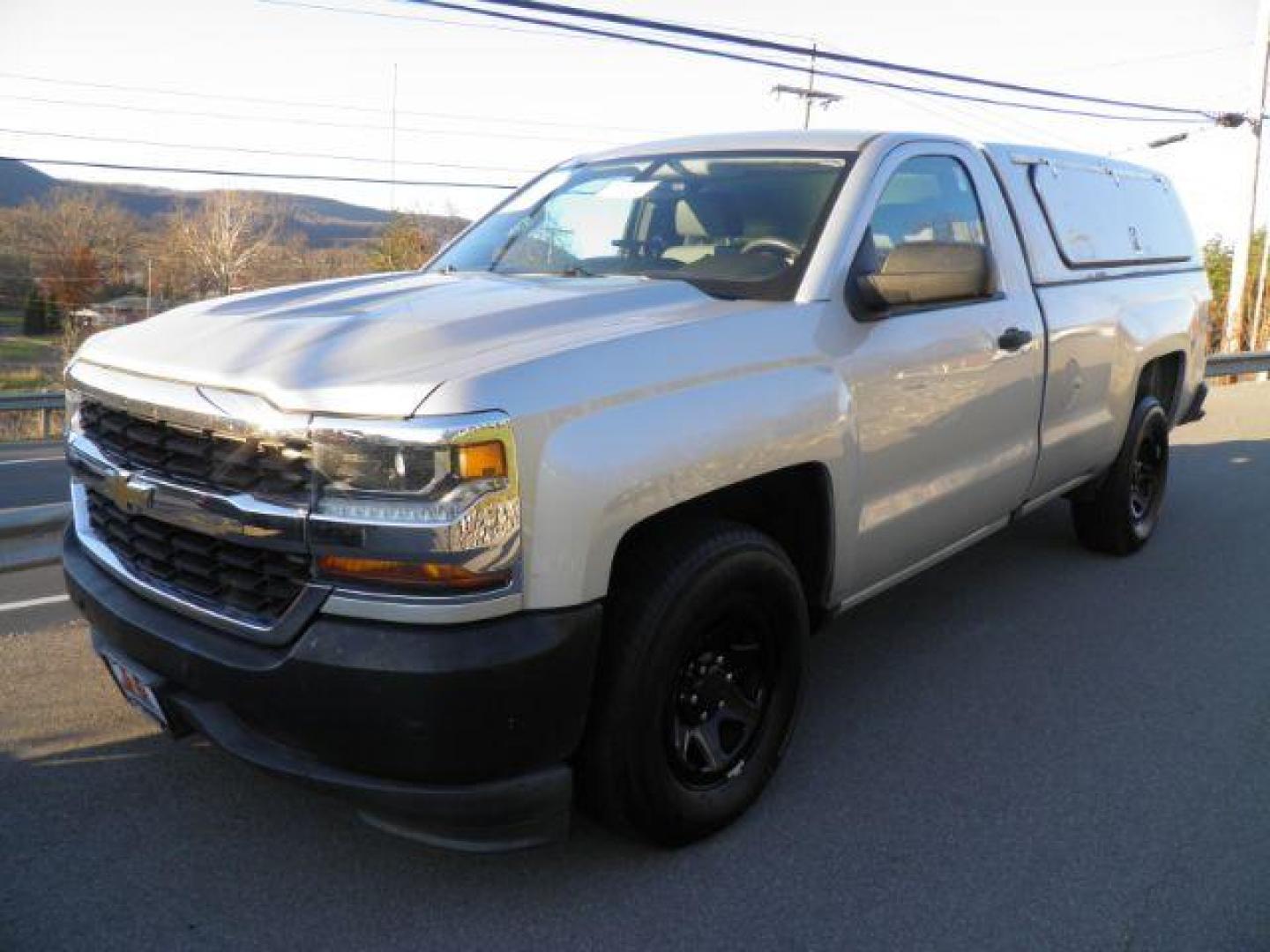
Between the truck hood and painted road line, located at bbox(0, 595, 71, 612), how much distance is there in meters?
2.22

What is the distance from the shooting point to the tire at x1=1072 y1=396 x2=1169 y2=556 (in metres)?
5.33

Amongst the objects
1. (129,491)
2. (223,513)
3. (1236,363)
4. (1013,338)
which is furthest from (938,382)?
(1236,363)

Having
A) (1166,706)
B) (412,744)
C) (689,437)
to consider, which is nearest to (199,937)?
(412,744)

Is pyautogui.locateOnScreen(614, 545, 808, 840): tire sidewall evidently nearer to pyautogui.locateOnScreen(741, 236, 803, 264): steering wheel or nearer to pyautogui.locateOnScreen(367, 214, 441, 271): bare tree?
pyautogui.locateOnScreen(741, 236, 803, 264): steering wheel

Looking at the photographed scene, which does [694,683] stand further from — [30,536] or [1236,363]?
[1236,363]

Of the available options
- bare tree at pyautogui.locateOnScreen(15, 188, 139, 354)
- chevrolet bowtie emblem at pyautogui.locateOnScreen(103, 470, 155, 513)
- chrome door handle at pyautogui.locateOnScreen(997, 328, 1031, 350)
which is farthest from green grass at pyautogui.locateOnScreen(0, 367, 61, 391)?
chrome door handle at pyautogui.locateOnScreen(997, 328, 1031, 350)

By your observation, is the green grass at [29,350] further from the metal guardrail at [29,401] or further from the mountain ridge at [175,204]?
the metal guardrail at [29,401]

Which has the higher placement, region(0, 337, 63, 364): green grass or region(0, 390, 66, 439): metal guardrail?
region(0, 390, 66, 439): metal guardrail

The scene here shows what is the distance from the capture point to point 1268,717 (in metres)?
3.69

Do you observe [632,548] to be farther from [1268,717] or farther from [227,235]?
[227,235]

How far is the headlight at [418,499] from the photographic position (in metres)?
2.14

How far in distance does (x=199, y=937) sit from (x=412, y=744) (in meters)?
0.79

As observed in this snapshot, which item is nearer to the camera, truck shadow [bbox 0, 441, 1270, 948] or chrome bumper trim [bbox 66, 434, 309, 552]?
chrome bumper trim [bbox 66, 434, 309, 552]

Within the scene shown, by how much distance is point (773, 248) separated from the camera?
331 centimetres
